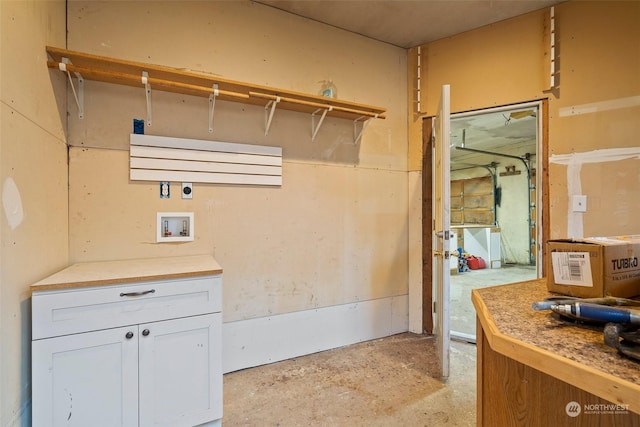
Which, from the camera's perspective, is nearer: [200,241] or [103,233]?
[103,233]

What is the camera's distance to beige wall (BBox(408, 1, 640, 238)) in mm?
2064

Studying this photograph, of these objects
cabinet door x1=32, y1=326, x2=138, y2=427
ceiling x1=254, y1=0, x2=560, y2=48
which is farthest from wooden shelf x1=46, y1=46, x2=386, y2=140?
cabinet door x1=32, y1=326, x2=138, y2=427

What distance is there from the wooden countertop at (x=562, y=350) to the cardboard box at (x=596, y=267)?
15 cm

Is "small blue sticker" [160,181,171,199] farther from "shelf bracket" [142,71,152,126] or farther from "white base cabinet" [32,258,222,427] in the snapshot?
"white base cabinet" [32,258,222,427]

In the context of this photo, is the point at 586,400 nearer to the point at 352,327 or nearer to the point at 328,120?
the point at 352,327

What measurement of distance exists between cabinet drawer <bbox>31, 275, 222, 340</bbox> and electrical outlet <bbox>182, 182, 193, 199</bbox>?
74 cm

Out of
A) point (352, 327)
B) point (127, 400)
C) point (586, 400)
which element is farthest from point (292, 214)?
point (586, 400)

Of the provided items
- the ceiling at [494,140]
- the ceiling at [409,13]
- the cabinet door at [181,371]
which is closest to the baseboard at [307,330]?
the cabinet door at [181,371]

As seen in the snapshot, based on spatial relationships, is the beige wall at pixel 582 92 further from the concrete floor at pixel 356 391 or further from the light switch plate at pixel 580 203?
the concrete floor at pixel 356 391

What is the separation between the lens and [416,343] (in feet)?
8.77

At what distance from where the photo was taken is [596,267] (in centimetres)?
91

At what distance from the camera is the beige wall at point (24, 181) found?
3.85 ft

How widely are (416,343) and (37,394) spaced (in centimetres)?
249

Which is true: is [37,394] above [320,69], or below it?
below
